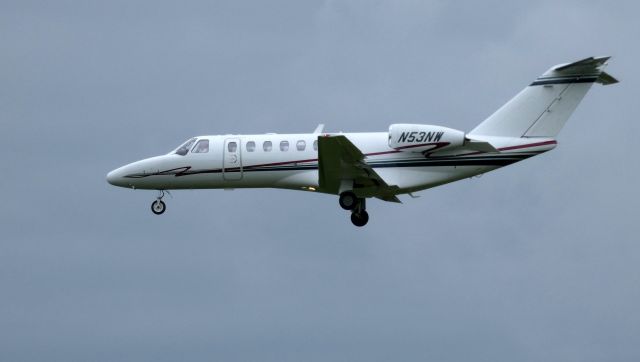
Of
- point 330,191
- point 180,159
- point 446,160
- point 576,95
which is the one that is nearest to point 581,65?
point 576,95

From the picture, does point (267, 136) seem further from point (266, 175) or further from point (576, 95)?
point (576, 95)

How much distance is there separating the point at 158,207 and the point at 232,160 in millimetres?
3314

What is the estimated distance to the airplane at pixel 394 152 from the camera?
47531 mm

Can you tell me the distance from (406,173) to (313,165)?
2.84 m

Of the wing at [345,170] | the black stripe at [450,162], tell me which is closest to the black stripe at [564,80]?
the black stripe at [450,162]

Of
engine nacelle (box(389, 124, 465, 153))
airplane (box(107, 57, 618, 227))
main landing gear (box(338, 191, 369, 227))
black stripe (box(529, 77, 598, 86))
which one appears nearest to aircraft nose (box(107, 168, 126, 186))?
airplane (box(107, 57, 618, 227))

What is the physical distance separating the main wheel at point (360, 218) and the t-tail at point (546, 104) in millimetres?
4432

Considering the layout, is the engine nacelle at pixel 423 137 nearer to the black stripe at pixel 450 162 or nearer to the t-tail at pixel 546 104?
the black stripe at pixel 450 162

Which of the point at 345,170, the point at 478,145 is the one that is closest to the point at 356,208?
the point at 345,170

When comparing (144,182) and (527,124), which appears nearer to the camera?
(527,124)

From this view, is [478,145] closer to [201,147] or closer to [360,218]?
[360,218]

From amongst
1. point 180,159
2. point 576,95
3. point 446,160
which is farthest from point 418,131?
point 180,159

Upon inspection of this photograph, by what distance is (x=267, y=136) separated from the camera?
49.7 meters

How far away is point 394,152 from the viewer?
48500 millimetres
